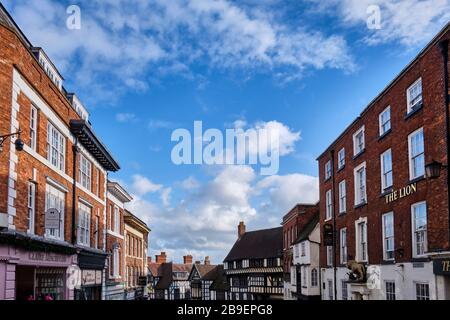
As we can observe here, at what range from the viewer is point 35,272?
1647 cm

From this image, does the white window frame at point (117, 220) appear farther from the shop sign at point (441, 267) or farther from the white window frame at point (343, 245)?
the shop sign at point (441, 267)

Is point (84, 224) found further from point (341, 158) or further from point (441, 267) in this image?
point (441, 267)

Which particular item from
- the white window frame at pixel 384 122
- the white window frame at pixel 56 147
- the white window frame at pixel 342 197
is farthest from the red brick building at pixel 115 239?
the white window frame at pixel 384 122

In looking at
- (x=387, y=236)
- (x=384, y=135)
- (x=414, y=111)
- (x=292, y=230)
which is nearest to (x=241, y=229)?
(x=292, y=230)

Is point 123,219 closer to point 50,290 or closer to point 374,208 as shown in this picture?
point 50,290

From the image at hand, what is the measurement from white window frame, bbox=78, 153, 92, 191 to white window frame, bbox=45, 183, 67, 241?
3051 mm

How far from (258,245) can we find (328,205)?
2981cm

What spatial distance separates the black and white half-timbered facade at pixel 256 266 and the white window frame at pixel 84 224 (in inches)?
1090

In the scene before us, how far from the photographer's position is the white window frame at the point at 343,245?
25766 millimetres

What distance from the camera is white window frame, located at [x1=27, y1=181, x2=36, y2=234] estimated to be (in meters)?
15.8

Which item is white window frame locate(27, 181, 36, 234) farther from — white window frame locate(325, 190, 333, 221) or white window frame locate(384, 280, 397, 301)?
white window frame locate(325, 190, 333, 221)

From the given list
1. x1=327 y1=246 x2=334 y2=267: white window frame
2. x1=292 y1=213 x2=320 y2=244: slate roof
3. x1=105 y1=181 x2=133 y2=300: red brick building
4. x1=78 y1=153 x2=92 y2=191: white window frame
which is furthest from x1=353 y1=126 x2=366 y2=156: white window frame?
x1=105 y1=181 x2=133 y2=300: red brick building

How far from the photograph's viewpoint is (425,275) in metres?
15.7
